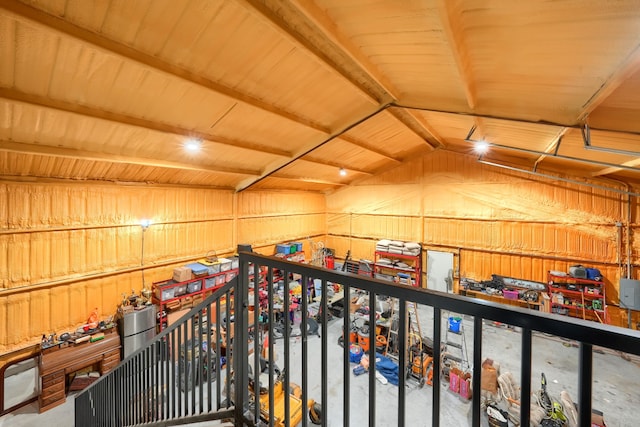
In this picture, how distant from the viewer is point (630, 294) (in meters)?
6.95

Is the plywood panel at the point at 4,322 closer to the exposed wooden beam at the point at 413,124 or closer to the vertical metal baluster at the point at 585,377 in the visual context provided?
the vertical metal baluster at the point at 585,377

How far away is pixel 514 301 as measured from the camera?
8383mm

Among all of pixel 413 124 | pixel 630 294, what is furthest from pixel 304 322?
pixel 630 294

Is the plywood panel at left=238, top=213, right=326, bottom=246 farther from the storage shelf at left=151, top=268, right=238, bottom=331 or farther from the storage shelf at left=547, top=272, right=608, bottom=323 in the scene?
the storage shelf at left=547, top=272, right=608, bottom=323

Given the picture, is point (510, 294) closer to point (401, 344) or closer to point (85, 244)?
point (401, 344)

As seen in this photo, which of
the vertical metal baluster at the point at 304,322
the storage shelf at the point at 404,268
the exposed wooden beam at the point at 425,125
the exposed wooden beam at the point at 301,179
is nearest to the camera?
the vertical metal baluster at the point at 304,322

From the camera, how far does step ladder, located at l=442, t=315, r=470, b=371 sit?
5.92 meters

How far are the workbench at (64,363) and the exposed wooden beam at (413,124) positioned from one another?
7.65m

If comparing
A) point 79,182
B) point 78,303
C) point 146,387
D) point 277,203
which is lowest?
point 78,303

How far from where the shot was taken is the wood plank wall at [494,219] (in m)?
7.50

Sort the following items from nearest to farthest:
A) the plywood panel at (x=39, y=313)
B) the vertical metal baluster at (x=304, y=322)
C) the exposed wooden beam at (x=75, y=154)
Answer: the vertical metal baluster at (x=304, y=322)
the exposed wooden beam at (x=75, y=154)
the plywood panel at (x=39, y=313)

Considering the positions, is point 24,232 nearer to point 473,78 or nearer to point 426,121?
point 473,78

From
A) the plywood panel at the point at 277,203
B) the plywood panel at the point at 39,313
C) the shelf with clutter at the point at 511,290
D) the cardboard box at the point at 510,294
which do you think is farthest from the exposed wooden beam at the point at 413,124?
the plywood panel at the point at 39,313

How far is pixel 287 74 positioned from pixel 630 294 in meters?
9.46
